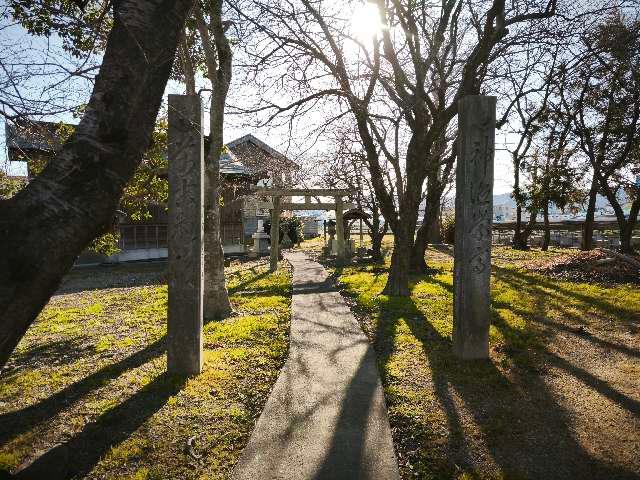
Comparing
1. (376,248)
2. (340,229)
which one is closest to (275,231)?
(340,229)

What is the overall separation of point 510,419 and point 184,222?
3770 millimetres

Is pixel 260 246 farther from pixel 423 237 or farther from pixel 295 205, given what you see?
pixel 423 237

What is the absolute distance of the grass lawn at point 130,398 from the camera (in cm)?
295

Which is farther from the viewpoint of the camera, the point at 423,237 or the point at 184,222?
the point at 423,237

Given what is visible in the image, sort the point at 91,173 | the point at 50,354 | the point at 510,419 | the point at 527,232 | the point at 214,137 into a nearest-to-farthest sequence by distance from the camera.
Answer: the point at 91,173
the point at 510,419
the point at 50,354
the point at 214,137
the point at 527,232

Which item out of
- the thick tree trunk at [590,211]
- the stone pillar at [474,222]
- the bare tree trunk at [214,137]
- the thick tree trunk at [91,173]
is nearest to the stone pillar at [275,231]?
the bare tree trunk at [214,137]

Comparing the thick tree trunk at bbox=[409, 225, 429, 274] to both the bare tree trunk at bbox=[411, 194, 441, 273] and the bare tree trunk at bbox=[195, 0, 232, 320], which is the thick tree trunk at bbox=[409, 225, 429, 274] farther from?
the bare tree trunk at bbox=[195, 0, 232, 320]

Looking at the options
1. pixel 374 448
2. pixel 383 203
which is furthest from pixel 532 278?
pixel 374 448

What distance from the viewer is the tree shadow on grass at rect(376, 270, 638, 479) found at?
110 inches

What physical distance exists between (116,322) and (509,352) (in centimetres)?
681

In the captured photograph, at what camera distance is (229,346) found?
5711 millimetres

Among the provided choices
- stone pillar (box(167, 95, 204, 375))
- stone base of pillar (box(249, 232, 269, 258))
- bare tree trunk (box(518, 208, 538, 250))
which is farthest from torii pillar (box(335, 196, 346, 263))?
stone pillar (box(167, 95, 204, 375))

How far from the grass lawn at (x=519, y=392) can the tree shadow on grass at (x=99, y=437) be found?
2.25m

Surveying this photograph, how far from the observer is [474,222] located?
4824 millimetres
